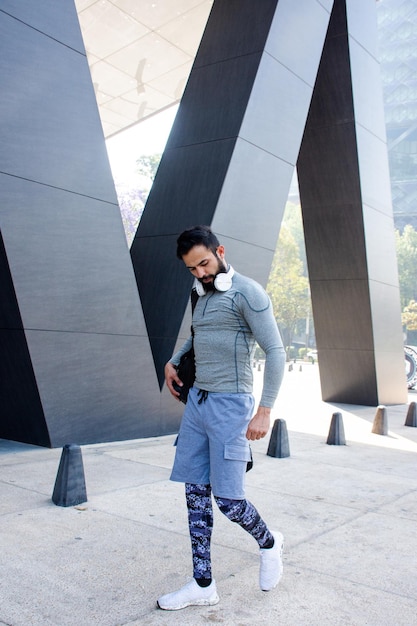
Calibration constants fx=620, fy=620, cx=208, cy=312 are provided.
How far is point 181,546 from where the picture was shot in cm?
411

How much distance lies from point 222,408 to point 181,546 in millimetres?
1337

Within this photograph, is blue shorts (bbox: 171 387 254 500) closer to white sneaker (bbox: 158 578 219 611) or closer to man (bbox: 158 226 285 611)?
man (bbox: 158 226 285 611)

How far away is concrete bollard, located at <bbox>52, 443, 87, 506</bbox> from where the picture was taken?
4.91m

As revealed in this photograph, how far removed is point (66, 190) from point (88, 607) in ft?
18.2

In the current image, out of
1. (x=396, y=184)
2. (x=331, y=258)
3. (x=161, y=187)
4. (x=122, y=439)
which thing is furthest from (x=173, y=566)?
(x=396, y=184)

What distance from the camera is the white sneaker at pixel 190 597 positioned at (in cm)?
314

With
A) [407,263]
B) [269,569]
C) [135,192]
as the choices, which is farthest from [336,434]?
[407,263]

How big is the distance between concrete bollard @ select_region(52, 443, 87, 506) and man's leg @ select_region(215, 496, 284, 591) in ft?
6.54

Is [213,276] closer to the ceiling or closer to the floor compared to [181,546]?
closer to the ceiling

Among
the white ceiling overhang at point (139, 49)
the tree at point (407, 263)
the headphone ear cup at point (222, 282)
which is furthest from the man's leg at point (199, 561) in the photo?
the tree at point (407, 263)

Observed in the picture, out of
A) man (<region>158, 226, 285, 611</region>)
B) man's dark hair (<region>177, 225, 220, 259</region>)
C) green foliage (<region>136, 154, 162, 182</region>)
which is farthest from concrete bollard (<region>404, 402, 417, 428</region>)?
green foliage (<region>136, 154, 162, 182</region>)

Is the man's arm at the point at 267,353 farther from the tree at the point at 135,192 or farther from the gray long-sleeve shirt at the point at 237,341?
the tree at the point at 135,192

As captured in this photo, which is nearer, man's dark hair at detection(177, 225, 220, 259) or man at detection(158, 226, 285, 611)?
man at detection(158, 226, 285, 611)

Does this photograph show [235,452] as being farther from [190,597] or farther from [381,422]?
[381,422]
